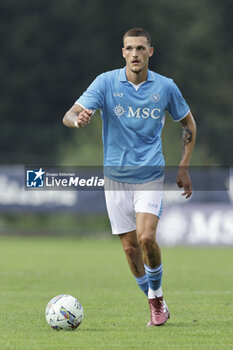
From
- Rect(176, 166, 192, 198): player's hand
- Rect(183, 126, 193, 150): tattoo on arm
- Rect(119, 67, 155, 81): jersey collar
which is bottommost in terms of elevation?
Rect(176, 166, 192, 198): player's hand

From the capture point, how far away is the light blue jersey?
8086 millimetres

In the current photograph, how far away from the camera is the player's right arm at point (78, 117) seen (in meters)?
7.43

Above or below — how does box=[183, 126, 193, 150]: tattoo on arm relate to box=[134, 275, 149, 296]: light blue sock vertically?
above

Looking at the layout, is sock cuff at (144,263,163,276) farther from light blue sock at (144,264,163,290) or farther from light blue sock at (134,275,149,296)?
light blue sock at (134,275,149,296)

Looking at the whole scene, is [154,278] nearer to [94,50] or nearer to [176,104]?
[176,104]

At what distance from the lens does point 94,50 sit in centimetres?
4541

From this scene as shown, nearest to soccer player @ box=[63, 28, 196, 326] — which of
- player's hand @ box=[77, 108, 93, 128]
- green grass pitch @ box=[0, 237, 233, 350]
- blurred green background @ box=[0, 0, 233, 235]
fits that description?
player's hand @ box=[77, 108, 93, 128]

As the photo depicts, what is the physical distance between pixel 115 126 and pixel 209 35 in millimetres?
41068

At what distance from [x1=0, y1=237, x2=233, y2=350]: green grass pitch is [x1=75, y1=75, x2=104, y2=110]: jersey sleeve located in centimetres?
191

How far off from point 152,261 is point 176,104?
143 cm

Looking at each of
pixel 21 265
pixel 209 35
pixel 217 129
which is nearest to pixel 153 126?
pixel 21 265

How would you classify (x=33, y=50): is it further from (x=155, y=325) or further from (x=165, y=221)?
(x=155, y=325)

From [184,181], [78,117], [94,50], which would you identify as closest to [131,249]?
[184,181]

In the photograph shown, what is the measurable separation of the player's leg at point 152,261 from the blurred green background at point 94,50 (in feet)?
114
